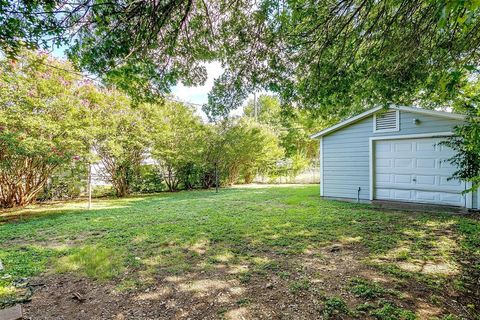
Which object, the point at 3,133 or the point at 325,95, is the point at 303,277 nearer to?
the point at 325,95

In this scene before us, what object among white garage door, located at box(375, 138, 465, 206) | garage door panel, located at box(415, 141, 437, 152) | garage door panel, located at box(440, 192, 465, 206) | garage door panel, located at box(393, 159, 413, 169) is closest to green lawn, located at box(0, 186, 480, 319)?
garage door panel, located at box(440, 192, 465, 206)

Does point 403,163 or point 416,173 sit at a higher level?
point 403,163

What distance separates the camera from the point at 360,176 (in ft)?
25.8

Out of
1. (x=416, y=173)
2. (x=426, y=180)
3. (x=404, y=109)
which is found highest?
(x=404, y=109)

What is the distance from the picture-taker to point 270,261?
3.26m

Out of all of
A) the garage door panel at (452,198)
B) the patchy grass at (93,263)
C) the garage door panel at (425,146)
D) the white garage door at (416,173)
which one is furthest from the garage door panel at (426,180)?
the patchy grass at (93,263)

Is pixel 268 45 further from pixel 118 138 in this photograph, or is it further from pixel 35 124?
pixel 118 138

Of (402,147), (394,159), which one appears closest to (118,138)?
(394,159)

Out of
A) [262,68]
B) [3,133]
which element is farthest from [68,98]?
[262,68]

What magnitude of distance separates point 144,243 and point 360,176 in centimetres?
663

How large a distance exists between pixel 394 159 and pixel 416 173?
667 millimetres

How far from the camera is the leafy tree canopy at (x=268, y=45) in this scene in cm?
289

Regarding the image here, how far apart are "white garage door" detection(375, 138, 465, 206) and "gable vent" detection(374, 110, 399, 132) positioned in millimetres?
401

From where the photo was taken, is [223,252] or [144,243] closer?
[223,252]
